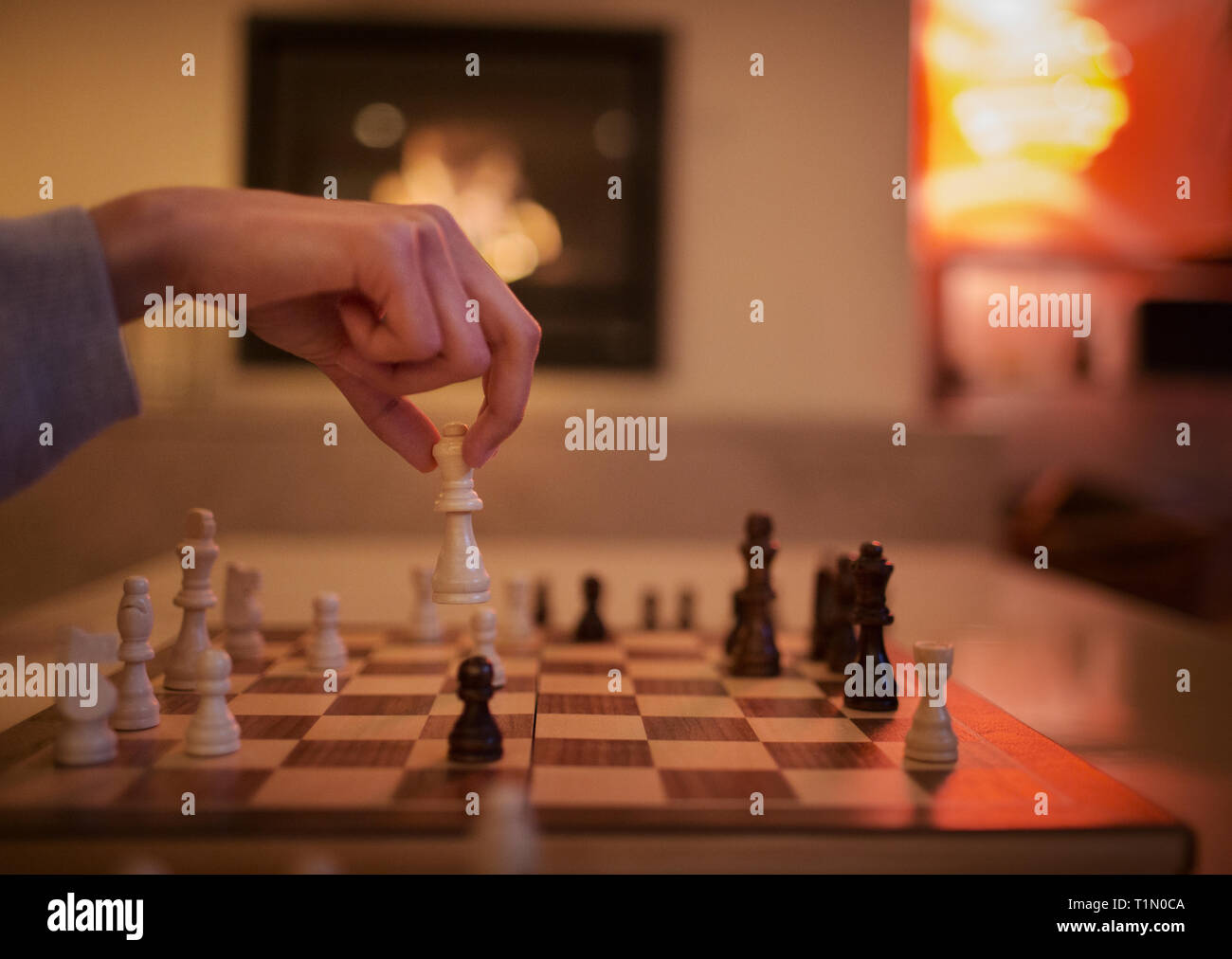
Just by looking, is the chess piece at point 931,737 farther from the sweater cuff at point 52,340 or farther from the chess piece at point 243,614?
the chess piece at point 243,614

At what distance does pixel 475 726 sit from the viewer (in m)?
0.96

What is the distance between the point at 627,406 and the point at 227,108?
1934 millimetres

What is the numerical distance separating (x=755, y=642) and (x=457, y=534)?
0.43m

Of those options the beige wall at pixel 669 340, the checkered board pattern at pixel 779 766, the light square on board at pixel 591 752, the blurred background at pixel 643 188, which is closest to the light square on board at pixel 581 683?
the checkered board pattern at pixel 779 766

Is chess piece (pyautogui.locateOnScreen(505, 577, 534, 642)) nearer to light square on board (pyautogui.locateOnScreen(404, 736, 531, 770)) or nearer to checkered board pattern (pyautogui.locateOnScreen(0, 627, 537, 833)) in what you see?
checkered board pattern (pyautogui.locateOnScreen(0, 627, 537, 833))

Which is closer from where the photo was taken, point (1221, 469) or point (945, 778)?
point (945, 778)

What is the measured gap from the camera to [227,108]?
4.03 metres

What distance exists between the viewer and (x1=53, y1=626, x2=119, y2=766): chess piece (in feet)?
3.06

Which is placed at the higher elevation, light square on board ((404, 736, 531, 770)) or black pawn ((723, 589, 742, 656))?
black pawn ((723, 589, 742, 656))

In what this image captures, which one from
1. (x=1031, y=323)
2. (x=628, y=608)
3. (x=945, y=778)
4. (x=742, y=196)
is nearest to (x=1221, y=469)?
(x=1031, y=323)

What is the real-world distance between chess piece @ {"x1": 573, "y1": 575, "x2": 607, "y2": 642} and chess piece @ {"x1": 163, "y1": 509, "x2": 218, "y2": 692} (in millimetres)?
572

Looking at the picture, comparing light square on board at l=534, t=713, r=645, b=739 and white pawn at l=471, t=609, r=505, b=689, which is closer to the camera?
light square on board at l=534, t=713, r=645, b=739

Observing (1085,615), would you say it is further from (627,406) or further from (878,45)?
(878,45)

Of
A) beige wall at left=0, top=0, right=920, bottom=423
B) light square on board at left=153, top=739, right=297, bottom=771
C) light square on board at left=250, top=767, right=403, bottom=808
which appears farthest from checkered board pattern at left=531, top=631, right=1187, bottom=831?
beige wall at left=0, top=0, right=920, bottom=423
